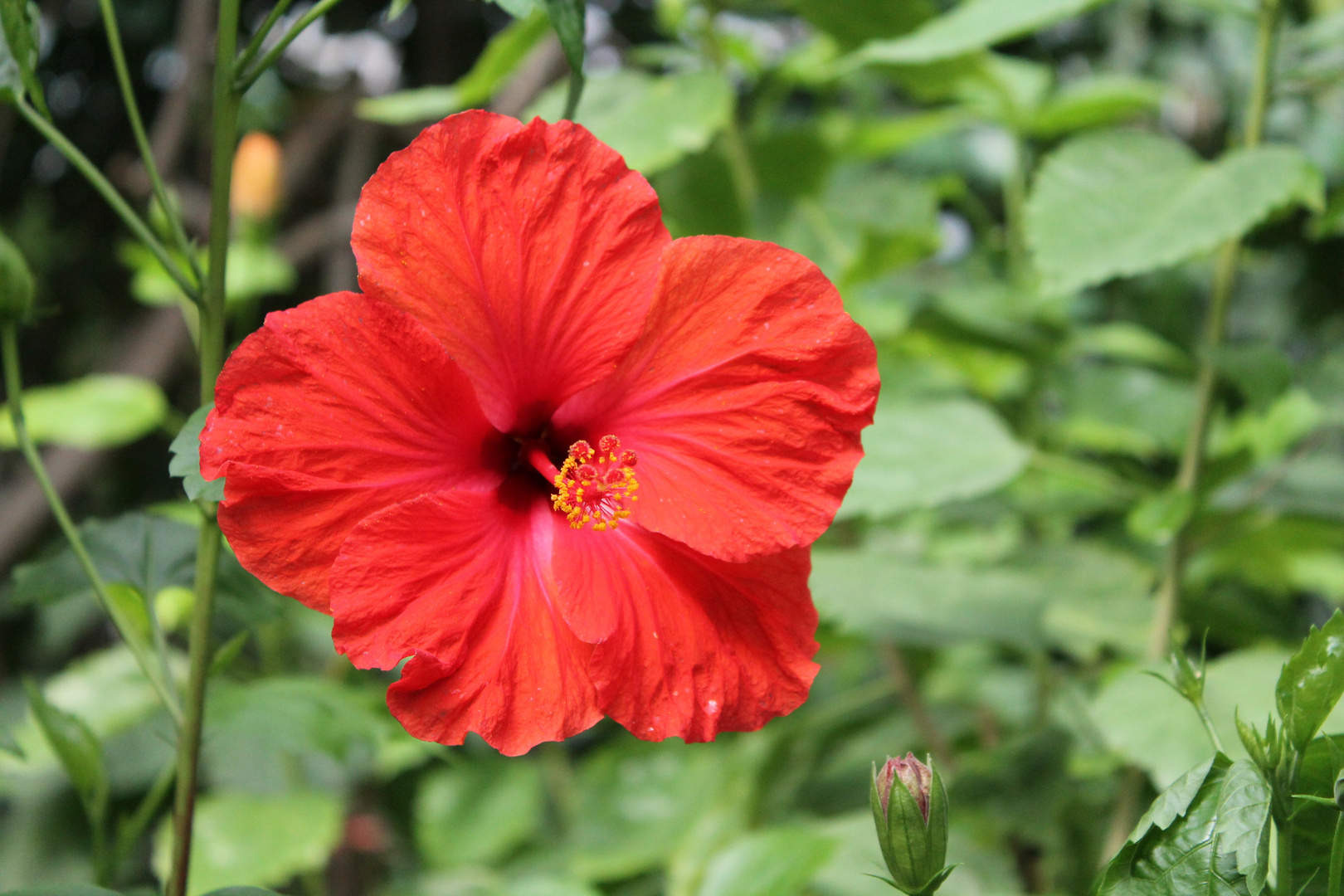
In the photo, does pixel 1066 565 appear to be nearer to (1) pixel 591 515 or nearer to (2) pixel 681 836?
(2) pixel 681 836

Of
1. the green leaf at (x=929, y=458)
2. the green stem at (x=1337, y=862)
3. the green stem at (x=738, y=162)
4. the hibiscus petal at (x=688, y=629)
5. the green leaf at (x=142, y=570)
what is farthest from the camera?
the green stem at (x=738, y=162)

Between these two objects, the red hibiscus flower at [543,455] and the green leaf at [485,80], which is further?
the green leaf at [485,80]

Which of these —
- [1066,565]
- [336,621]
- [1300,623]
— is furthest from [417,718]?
[1300,623]

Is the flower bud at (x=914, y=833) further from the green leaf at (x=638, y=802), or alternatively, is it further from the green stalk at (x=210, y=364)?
the green leaf at (x=638, y=802)

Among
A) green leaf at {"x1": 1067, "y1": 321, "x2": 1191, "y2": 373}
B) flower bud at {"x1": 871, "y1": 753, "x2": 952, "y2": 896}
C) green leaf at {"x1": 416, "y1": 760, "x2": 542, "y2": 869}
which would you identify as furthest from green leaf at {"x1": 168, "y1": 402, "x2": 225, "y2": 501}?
green leaf at {"x1": 416, "y1": 760, "x2": 542, "y2": 869}

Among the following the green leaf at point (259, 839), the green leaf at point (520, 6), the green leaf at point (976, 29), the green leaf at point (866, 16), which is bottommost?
the green leaf at point (259, 839)

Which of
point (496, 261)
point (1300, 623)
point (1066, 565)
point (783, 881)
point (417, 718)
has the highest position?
point (496, 261)

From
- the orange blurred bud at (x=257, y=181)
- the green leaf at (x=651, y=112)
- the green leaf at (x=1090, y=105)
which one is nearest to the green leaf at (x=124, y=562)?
the green leaf at (x=651, y=112)

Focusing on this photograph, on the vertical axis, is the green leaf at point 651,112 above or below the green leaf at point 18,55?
below
